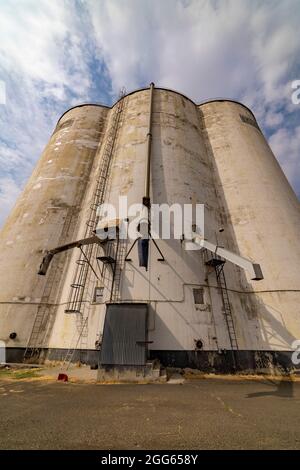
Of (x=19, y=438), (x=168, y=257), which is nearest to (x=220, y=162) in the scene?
(x=168, y=257)

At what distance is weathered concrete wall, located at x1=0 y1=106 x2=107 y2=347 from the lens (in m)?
14.6

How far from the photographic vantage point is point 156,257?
1366 cm

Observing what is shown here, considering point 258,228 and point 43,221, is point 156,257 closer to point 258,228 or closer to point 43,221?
point 258,228

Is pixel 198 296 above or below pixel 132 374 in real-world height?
above

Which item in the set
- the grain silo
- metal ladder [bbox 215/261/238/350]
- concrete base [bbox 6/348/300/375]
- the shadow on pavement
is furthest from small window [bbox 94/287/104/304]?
the shadow on pavement

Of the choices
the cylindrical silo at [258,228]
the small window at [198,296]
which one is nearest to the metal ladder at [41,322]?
the small window at [198,296]

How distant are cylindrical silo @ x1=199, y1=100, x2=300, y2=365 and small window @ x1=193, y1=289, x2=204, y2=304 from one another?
7.35 feet

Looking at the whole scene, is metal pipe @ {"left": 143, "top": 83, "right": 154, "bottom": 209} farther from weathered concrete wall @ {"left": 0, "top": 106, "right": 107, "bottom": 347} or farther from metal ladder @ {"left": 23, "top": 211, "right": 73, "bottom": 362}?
metal ladder @ {"left": 23, "top": 211, "right": 73, "bottom": 362}

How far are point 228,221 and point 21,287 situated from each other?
602 inches

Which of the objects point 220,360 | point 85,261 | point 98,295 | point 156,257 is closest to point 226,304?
point 220,360

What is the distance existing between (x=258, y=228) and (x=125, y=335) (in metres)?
11.8

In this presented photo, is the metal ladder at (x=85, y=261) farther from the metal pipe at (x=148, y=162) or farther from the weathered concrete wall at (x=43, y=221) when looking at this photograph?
the metal pipe at (x=148, y=162)

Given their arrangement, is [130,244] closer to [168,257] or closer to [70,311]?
[168,257]

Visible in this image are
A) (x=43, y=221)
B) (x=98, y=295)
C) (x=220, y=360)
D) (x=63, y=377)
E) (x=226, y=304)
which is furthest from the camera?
(x=43, y=221)
